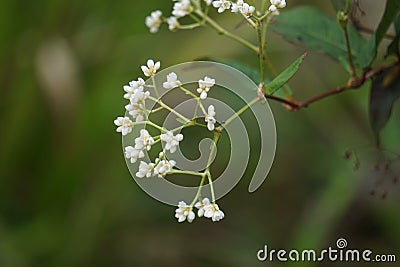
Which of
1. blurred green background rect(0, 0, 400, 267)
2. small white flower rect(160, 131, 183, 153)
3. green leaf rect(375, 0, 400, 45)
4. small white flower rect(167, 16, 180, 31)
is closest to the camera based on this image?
small white flower rect(160, 131, 183, 153)

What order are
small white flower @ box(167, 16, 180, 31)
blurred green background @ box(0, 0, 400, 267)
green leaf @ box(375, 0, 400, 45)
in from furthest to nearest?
1. blurred green background @ box(0, 0, 400, 267)
2. small white flower @ box(167, 16, 180, 31)
3. green leaf @ box(375, 0, 400, 45)

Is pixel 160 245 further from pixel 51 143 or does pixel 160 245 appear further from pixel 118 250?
pixel 51 143

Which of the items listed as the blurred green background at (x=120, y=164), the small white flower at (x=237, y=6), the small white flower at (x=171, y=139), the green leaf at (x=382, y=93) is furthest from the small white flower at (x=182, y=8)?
the blurred green background at (x=120, y=164)

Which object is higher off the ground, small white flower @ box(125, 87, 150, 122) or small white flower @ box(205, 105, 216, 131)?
small white flower @ box(125, 87, 150, 122)

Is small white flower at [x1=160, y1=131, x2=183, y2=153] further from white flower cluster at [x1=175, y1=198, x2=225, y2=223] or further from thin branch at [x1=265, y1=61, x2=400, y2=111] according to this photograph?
thin branch at [x1=265, y1=61, x2=400, y2=111]

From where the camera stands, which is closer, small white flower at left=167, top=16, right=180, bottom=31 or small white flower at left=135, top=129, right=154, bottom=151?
small white flower at left=135, top=129, right=154, bottom=151

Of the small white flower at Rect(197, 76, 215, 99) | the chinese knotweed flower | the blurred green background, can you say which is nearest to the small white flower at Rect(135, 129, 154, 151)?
the chinese knotweed flower

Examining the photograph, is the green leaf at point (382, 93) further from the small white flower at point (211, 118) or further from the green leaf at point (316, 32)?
the small white flower at point (211, 118)
